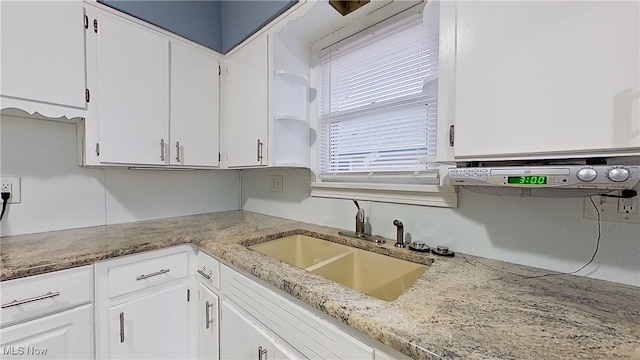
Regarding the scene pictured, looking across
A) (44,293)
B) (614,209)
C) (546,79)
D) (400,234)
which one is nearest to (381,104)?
(400,234)

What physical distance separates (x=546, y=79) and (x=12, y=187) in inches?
88.4

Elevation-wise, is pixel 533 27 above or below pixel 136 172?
above

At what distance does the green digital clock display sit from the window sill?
1.28 ft

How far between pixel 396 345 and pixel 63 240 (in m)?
1.58

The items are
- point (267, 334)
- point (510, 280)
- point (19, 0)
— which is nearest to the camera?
point (510, 280)

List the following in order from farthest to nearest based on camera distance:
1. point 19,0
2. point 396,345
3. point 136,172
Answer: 1. point 136,172
2. point 19,0
3. point 396,345

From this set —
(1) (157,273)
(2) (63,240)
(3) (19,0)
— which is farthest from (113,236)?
(3) (19,0)

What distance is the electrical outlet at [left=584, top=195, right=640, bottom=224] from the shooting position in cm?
74

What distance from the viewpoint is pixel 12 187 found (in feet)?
4.25

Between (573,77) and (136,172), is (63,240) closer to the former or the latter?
(136,172)

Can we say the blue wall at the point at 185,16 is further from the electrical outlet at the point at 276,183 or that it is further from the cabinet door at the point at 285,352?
the cabinet door at the point at 285,352

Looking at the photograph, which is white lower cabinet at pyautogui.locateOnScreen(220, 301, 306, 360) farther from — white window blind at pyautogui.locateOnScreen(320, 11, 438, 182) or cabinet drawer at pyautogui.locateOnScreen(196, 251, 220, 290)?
white window blind at pyautogui.locateOnScreen(320, 11, 438, 182)

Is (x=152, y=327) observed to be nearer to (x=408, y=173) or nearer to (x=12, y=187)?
(x=12, y=187)

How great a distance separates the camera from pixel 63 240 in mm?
1236
